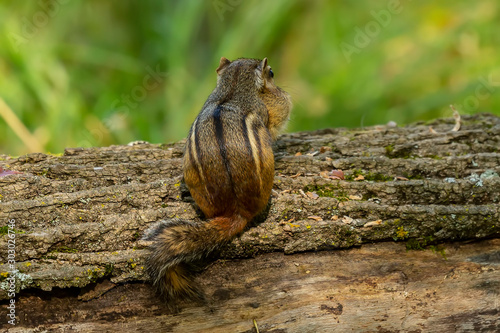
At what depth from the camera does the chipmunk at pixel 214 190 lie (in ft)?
7.10

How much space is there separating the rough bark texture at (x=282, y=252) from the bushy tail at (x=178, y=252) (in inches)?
3.0

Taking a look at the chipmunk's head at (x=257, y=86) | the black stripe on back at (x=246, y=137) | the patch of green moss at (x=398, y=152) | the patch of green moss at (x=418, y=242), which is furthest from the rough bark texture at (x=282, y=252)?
the chipmunk's head at (x=257, y=86)

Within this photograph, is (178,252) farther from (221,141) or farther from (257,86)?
(257,86)

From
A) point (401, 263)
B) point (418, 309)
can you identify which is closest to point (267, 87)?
point (401, 263)

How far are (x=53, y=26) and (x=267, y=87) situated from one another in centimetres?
351

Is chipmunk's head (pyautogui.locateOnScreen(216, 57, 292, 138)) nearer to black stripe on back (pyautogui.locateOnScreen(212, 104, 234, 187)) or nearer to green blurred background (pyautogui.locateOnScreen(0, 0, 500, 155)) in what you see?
black stripe on back (pyautogui.locateOnScreen(212, 104, 234, 187))

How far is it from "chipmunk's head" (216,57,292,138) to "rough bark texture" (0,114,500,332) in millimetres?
546

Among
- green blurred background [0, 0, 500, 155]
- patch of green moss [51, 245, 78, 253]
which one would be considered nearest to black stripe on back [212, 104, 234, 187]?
patch of green moss [51, 245, 78, 253]

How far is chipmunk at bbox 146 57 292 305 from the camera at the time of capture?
2165 mm

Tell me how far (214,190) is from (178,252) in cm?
36

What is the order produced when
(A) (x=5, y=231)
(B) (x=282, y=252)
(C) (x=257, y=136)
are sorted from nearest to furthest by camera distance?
1. (A) (x=5, y=231)
2. (B) (x=282, y=252)
3. (C) (x=257, y=136)

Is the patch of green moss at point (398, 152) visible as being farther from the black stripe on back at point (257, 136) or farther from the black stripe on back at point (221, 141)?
the black stripe on back at point (221, 141)

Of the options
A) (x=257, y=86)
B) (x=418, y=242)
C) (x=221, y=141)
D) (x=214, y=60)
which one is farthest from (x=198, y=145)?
(x=214, y=60)

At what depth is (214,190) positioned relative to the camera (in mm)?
2340
